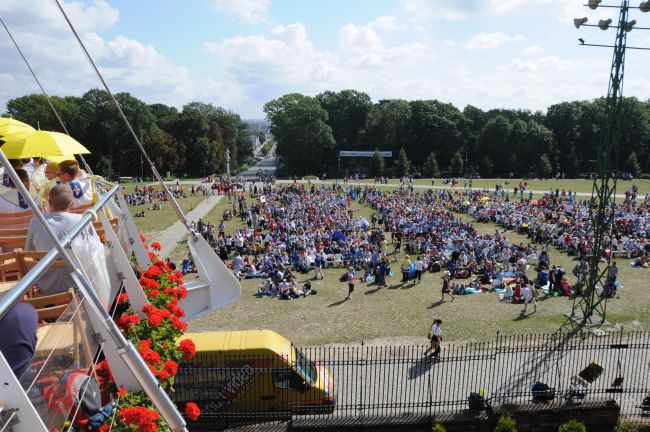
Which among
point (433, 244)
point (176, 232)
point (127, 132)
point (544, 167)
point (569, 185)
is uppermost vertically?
point (127, 132)

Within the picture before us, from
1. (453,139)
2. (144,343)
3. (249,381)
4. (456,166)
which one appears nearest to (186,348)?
(144,343)

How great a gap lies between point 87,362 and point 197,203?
43872 mm

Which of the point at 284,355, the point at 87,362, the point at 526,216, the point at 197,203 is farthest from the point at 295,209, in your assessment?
the point at 87,362

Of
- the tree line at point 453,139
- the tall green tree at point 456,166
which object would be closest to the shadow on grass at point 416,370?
the tree line at point 453,139

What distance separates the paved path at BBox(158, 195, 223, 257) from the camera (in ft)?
88.5

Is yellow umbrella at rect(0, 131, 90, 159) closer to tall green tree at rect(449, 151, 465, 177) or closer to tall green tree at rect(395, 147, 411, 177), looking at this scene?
tall green tree at rect(395, 147, 411, 177)

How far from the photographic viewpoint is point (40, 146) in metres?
6.76

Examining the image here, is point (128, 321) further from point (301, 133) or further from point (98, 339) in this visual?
point (301, 133)

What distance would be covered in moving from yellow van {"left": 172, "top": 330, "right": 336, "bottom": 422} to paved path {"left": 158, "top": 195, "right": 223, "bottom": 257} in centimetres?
1633

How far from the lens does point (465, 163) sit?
8169 centimetres

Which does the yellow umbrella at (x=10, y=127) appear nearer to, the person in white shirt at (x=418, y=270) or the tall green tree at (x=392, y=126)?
the person in white shirt at (x=418, y=270)

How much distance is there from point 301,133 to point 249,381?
7232 centimetres

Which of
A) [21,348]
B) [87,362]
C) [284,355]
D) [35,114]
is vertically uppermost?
[35,114]

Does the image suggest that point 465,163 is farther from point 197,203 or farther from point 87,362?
point 87,362
